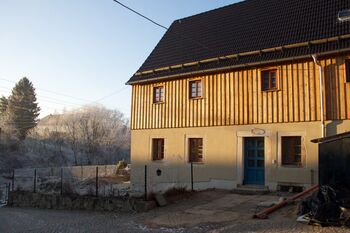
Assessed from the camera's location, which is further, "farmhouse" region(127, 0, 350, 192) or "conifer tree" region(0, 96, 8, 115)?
"conifer tree" region(0, 96, 8, 115)

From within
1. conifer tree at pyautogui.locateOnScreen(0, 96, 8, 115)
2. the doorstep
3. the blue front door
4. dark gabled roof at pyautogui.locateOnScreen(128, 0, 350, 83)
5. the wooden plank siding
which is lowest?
the doorstep

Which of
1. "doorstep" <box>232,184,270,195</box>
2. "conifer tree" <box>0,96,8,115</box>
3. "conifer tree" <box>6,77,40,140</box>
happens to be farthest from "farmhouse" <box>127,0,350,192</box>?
"conifer tree" <box>0,96,8,115</box>

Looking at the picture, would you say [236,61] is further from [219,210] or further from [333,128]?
[219,210]

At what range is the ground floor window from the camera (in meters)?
19.3

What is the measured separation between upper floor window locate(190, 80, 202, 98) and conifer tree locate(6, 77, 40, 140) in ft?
156

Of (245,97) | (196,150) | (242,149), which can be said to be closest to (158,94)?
(196,150)

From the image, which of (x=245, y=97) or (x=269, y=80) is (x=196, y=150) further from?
(x=269, y=80)

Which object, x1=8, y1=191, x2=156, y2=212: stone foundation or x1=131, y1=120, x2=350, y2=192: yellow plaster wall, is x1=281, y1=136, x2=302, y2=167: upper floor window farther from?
x1=8, y1=191, x2=156, y2=212: stone foundation

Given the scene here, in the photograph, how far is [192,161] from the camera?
19406 millimetres

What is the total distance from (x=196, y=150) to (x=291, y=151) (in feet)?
16.2

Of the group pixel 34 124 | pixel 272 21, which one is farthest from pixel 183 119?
pixel 34 124

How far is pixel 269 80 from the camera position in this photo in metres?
17.2

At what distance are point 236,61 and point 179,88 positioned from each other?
11.8 ft

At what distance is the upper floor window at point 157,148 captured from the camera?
826 inches
